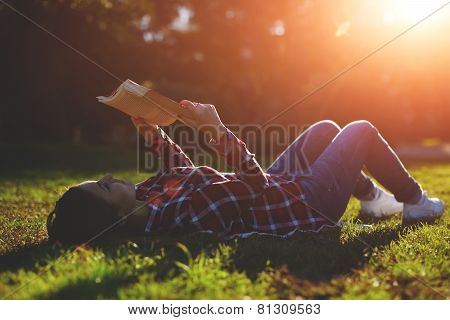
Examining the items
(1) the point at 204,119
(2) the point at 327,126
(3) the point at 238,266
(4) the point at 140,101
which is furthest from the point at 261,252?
(2) the point at 327,126

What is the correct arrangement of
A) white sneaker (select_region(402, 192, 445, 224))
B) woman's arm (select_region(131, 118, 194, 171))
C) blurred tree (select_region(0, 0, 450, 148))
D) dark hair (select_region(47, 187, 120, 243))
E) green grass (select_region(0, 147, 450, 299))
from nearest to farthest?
green grass (select_region(0, 147, 450, 299))
dark hair (select_region(47, 187, 120, 243))
woman's arm (select_region(131, 118, 194, 171))
white sneaker (select_region(402, 192, 445, 224))
blurred tree (select_region(0, 0, 450, 148))

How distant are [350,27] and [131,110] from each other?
50.3 feet

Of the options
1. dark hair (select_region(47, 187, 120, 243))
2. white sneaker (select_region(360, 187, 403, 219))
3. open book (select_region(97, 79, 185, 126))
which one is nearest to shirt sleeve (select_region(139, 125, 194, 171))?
open book (select_region(97, 79, 185, 126))

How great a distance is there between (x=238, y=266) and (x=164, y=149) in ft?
4.19

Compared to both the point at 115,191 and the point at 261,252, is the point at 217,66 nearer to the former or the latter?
the point at 115,191

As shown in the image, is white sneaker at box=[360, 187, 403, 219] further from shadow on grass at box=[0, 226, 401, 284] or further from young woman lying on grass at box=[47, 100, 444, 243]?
shadow on grass at box=[0, 226, 401, 284]

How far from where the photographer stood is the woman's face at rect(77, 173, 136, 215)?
3223mm

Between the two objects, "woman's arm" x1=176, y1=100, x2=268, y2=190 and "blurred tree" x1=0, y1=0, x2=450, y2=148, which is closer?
"woman's arm" x1=176, y1=100, x2=268, y2=190

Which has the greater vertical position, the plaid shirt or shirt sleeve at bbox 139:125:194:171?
shirt sleeve at bbox 139:125:194:171

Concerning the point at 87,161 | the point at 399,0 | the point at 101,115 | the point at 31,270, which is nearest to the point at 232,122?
the point at 101,115

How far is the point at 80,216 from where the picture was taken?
321 centimetres

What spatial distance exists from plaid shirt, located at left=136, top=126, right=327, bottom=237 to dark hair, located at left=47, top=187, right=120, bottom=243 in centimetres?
38

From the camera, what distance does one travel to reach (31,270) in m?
2.98
